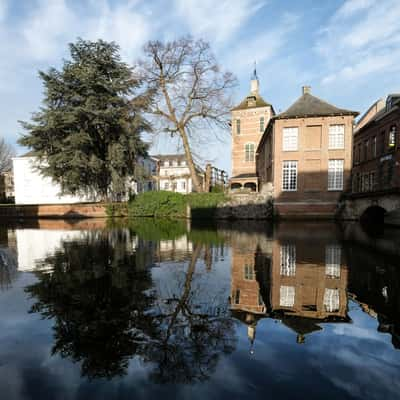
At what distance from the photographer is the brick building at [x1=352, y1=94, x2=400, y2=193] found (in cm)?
2053


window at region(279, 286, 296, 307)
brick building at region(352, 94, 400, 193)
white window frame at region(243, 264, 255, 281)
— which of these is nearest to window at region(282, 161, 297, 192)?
A: brick building at region(352, 94, 400, 193)

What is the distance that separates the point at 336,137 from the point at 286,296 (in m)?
20.5

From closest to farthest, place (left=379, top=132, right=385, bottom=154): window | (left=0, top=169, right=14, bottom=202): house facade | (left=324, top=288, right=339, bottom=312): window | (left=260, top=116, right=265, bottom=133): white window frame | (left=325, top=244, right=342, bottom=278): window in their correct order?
1. (left=324, top=288, right=339, bottom=312): window
2. (left=325, top=244, right=342, bottom=278): window
3. (left=379, top=132, right=385, bottom=154): window
4. (left=260, top=116, right=265, bottom=133): white window frame
5. (left=0, top=169, right=14, bottom=202): house facade

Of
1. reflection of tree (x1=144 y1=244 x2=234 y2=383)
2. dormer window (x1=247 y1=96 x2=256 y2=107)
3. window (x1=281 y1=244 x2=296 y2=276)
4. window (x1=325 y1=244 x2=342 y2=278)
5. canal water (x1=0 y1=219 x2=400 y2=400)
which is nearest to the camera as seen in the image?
canal water (x1=0 y1=219 x2=400 y2=400)

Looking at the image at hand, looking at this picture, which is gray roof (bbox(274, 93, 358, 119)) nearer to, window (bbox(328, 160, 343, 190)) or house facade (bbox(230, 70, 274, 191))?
window (bbox(328, 160, 343, 190))

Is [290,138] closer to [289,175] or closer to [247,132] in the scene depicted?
[289,175]

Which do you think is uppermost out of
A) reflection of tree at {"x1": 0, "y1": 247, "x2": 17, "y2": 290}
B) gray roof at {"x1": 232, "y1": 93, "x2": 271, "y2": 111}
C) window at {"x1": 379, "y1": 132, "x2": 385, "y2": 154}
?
gray roof at {"x1": 232, "y1": 93, "x2": 271, "y2": 111}

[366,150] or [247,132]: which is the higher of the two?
[247,132]

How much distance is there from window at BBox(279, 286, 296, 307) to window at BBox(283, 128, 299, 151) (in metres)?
18.9

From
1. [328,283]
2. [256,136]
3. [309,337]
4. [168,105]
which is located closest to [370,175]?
[256,136]

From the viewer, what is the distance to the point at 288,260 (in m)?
6.66

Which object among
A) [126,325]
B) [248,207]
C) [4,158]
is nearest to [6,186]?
[4,158]

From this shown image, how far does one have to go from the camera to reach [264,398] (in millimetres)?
1990

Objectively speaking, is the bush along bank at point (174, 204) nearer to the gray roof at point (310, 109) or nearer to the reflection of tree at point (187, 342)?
the gray roof at point (310, 109)
